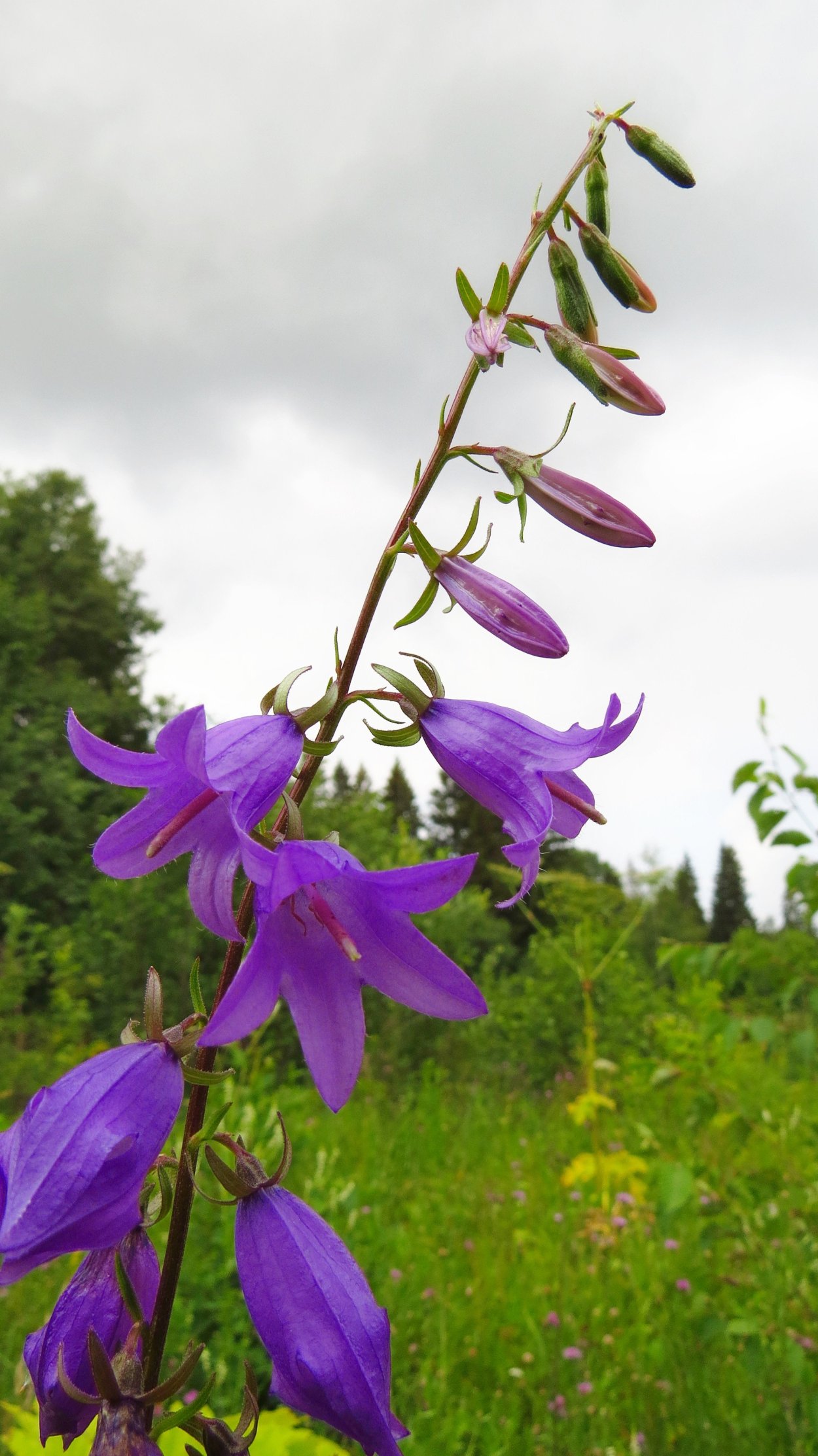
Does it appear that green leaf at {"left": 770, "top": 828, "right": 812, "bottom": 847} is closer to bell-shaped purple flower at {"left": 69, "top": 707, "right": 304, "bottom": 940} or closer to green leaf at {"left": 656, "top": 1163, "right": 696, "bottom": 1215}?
green leaf at {"left": 656, "top": 1163, "right": 696, "bottom": 1215}

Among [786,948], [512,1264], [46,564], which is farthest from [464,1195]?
[46,564]

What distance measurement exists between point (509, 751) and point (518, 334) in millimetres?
531

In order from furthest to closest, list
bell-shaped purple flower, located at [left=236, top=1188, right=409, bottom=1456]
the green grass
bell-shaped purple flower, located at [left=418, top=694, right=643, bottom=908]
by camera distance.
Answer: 1. the green grass
2. bell-shaped purple flower, located at [left=418, top=694, right=643, bottom=908]
3. bell-shaped purple flower, located at [left=236, top=1188, right=409, bottom=1456]

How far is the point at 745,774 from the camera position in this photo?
295 centimetres

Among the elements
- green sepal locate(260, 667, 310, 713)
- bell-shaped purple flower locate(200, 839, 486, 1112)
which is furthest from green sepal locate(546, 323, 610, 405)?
bell-shaped purple flower locate(200, 839, 486, 1112)

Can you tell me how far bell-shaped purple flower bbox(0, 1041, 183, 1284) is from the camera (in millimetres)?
844

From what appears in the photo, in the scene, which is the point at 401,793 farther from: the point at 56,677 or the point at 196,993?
the point at 196,993

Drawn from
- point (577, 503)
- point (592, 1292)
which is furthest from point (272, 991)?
point (592, 1292)

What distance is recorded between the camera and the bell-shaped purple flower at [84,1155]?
84cm

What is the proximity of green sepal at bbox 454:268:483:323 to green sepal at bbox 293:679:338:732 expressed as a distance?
544mm

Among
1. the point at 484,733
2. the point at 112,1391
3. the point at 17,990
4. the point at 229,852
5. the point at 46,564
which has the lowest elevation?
the point at 17,990

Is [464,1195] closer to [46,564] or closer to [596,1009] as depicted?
[596,1009]

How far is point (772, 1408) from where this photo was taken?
2.78 metres

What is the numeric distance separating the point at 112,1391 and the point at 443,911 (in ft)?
27.0
